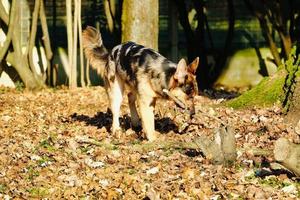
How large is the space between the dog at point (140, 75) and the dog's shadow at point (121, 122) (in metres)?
0.34

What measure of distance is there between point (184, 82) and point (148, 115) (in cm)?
96

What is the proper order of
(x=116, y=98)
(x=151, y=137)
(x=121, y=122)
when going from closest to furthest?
1. (x=151, y=137)
2. (x=116, y=98)
3. (x=121, y=122)

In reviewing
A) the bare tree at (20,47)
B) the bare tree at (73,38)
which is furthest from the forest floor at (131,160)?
the bare tree at (20,47)

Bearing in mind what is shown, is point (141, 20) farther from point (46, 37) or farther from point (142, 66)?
point (142, 66)

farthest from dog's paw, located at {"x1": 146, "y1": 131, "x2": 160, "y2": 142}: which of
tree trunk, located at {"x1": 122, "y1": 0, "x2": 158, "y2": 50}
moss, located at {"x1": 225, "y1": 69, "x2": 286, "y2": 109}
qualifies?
tree trunk, located at {"x1": 122, "y1": 0, "x2": 158, "y2": 50}

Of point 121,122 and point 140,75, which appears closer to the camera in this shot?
point 140,75

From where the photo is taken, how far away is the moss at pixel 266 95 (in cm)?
1172

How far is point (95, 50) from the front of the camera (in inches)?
456

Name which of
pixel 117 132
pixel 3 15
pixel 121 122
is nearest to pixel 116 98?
pixel 117 132

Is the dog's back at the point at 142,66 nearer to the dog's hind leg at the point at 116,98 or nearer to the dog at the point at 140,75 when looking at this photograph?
the dog at the point at 140,75

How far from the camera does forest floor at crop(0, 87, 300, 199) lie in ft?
25.0

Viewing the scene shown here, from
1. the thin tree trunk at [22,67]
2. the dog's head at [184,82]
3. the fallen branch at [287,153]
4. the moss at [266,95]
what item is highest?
the dog's head at [184,82]

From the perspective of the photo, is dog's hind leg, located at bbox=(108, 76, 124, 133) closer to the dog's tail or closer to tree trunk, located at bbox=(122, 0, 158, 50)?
the dog's tail

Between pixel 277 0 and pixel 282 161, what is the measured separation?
11.8 m
